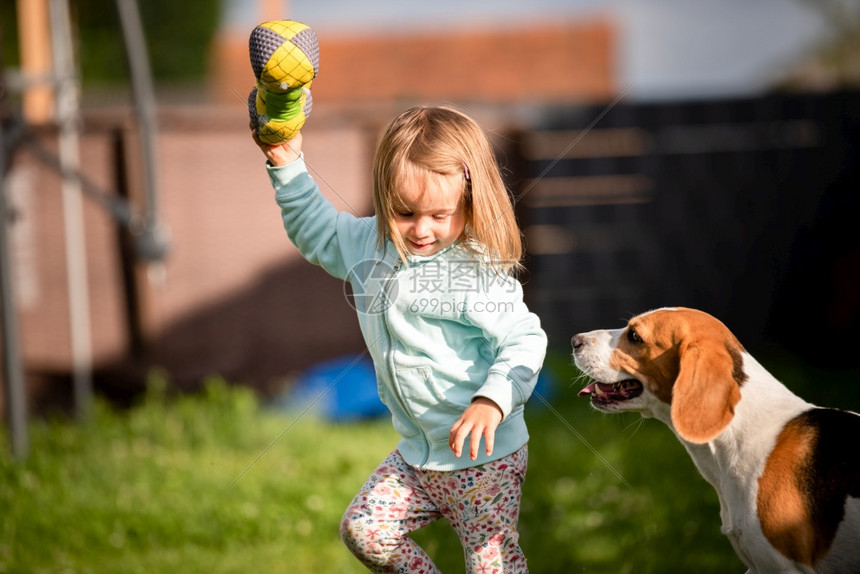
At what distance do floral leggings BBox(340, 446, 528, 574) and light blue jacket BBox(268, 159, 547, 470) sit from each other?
5cm

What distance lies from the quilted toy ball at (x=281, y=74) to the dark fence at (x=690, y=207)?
15.9ft

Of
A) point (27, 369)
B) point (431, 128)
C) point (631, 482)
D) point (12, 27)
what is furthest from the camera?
point (12, 27)

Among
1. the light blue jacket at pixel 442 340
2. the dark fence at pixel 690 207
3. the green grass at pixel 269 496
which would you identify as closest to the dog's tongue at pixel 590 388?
the light blue jacket at pixel 442 340

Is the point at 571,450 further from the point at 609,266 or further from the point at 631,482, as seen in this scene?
the point at 609,266

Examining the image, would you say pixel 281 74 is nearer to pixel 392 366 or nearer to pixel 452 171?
pixel 452 171

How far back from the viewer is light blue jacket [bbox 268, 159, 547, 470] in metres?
2.46

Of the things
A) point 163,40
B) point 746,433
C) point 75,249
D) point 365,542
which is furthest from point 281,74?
point 163,40

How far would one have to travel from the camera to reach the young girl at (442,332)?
8.02ft

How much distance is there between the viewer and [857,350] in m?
6.75

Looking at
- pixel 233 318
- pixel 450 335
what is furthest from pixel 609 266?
pixel 450 335

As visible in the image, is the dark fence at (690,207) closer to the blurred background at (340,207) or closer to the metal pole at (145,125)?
the blurred background at (340,207)

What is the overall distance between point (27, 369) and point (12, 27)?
820 inches

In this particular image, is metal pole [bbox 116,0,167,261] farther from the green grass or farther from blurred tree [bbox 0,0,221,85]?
blurred tree [bbox 0,0,221,85]

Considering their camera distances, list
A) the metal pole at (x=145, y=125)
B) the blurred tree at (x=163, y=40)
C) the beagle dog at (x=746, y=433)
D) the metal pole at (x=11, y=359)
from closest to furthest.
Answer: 1. the beagle dog at (x=746, y=433)
2. the metal pole at (x=11, y=359)
3. the metal pole at (x=145, y=125)
4. the blurred tree at (x=163, y=40)
